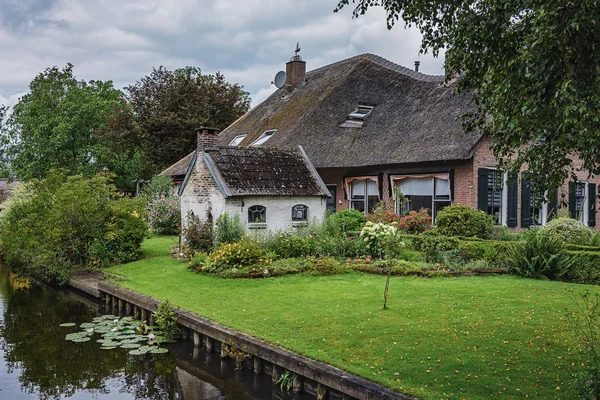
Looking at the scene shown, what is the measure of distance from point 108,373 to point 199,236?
7268mm

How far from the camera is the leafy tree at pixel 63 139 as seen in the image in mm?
34594

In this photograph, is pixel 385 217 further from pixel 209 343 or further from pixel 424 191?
pixel 209 343

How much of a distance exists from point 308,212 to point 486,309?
874 centimetres

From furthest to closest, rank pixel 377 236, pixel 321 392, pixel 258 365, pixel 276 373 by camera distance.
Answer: pixel 377 236
pixel 258 365
pixel 276 373
pixel 321 392

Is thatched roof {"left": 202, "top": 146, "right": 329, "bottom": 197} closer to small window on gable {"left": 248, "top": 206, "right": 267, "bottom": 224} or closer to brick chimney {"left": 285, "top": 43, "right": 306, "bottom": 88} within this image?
small window on gable {"left": 248, "top": 206, "right": 267, "bottom": 224}

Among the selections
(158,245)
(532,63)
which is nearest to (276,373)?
(532,63)

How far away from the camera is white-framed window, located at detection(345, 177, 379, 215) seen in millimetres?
21438

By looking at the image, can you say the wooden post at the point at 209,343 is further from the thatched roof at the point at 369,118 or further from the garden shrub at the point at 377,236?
the thatched roof at the point at 369,118

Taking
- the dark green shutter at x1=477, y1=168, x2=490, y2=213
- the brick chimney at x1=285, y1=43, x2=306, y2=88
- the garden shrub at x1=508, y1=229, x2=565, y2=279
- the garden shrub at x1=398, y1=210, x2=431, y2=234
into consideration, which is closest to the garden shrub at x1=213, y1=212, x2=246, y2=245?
the garden shrub at x1=398, y1=210, x2=431, y2=234

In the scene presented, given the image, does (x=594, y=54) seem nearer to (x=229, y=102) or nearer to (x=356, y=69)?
(x=356, y=69)

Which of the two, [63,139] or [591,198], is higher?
[63,139]

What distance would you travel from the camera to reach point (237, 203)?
16.3m

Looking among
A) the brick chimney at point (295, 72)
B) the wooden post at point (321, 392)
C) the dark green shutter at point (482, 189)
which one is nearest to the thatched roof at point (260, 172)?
the dark green shutter at point (482, 189)

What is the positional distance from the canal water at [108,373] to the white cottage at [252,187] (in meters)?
6.08
